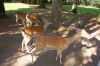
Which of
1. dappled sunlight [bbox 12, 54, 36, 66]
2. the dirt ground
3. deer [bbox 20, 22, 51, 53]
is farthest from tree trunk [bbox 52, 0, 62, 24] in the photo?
dappled sunlight [bbox 12, 54, 36, 66]

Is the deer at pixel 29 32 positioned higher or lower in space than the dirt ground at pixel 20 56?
higher

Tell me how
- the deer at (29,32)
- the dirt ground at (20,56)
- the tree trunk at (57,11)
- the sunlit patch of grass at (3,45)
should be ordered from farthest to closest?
the tree trunk at (57,11) → the sunlit patch of grass at (3,45) → the deer at (29,32) → the dirt ground at (20,56)

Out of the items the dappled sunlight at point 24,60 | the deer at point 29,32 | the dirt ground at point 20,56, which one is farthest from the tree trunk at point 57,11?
the dappled sunlight at point 24,60

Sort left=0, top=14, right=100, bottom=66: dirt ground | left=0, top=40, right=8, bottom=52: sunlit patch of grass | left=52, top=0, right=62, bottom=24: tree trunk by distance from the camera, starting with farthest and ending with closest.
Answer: left=52, top=0, right=62, bottom=24: tree trunk
left=0, top=40, right=8, bottom=52: sunlit patch of grass
left=0, top=14, right=100, bottom=66: dirt ground

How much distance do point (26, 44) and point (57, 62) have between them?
1.39 meters

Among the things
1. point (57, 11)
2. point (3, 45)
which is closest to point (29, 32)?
Result: point (3, 45)

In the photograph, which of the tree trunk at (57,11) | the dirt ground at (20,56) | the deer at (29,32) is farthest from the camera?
the tree trunk at (57,11)

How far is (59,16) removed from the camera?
13453 millimetres

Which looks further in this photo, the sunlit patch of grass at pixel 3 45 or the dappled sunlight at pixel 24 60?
the sunlit patch of grass at pixel 3 45

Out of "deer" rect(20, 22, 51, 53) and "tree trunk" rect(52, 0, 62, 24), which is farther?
"tree trunk" rect(52, 0, 62, 24)

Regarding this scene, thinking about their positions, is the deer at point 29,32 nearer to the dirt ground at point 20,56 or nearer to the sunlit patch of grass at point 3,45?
the dirt ground at point 20,56

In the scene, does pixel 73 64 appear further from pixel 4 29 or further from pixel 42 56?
pixel 4 29

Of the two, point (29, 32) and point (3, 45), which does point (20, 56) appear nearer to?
point (29, 32)

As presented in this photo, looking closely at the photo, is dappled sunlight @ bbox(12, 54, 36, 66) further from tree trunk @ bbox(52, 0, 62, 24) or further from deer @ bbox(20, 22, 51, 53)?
tree trunk @ bbox(52, 0, 62, 24)
